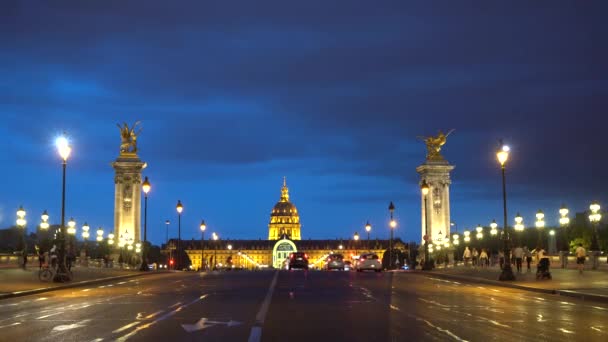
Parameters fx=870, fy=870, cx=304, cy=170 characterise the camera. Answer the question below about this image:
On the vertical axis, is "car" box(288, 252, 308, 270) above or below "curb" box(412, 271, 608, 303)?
above

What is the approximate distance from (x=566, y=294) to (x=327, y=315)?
555 inches

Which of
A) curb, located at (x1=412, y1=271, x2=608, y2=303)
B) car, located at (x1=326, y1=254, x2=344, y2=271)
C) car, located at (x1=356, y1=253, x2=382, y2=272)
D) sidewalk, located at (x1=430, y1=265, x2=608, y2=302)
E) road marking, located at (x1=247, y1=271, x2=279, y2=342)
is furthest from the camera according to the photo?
car, located at (x1=326, y1=254, x2=344, y2=271)

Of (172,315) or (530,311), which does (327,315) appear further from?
(530,311)

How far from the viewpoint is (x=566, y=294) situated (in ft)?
108

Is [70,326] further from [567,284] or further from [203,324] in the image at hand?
[567,284]

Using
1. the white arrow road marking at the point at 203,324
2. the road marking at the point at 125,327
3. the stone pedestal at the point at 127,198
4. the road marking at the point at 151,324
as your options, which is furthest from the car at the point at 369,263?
the road marking at the point at 125,327

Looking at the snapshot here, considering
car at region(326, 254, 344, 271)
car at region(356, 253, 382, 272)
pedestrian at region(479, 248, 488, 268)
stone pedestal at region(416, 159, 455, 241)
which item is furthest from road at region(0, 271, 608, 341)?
stone pedestal at region(416, 159, 455, 241)

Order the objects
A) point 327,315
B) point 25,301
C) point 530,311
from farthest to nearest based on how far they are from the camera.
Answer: point 25,301
point 530,311
point 327,315

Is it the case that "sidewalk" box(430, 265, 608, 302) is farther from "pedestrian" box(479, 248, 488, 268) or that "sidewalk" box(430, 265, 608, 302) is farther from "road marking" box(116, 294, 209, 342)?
"pedestrian" box(479, 248, 488, 268)

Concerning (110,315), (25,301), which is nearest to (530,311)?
(110,315)

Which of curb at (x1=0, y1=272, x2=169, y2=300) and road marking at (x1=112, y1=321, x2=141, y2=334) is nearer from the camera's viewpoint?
road marking at (x1=112, y1=321, x2=141, y2=334)

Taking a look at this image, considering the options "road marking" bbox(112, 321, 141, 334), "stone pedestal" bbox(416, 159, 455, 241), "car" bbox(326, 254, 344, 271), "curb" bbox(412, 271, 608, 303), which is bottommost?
"road marking" bbox(112, 321, 141, 334)

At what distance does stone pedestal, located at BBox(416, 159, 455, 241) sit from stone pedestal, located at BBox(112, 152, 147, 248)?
2751 cm

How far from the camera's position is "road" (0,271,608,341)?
17.5m
